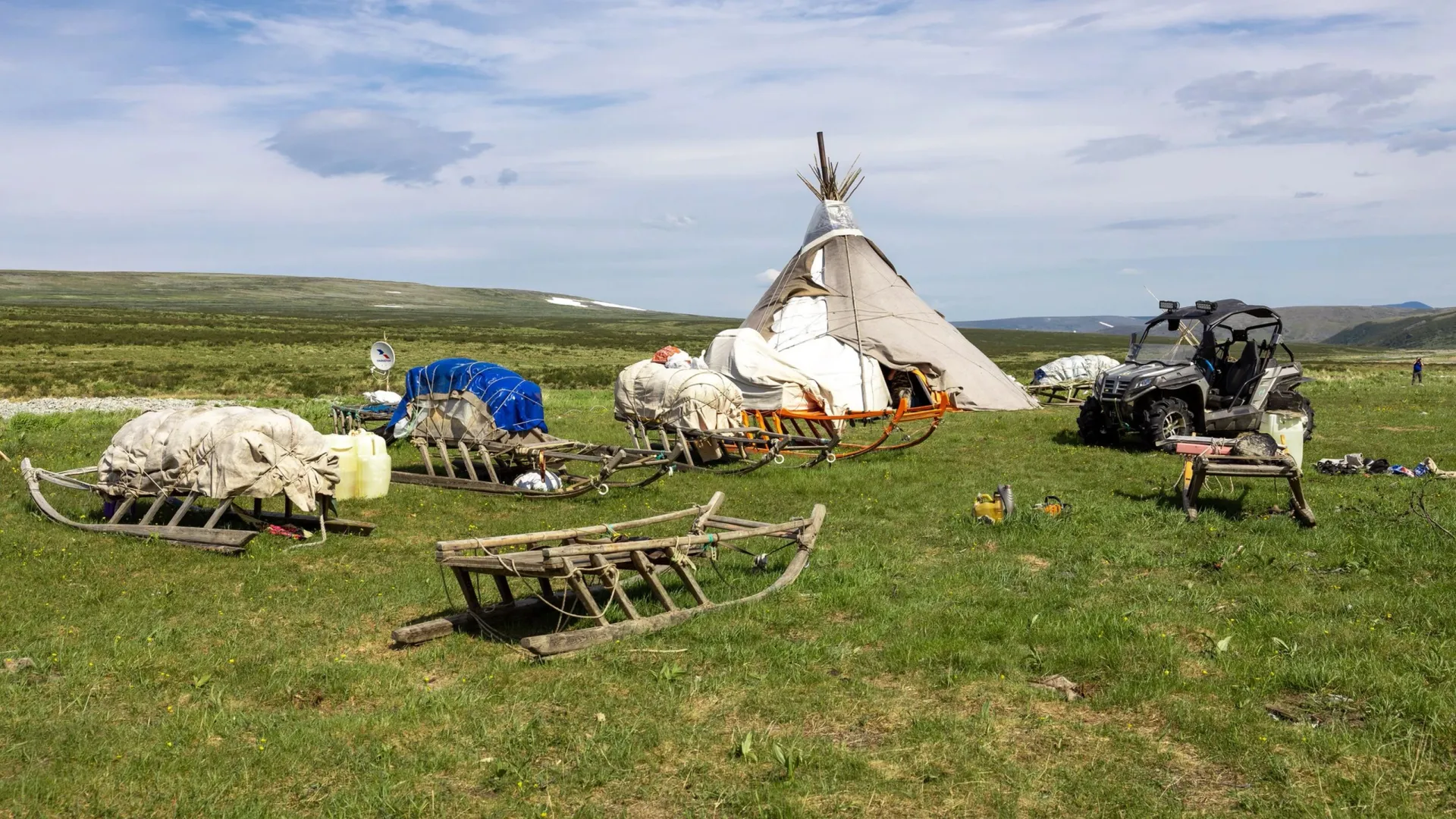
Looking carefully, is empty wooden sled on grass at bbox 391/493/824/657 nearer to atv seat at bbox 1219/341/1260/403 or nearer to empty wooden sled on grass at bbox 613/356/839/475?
empty wooden sled on grass at bbox 613/356/839/475

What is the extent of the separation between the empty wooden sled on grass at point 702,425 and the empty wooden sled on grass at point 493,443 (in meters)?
0.85

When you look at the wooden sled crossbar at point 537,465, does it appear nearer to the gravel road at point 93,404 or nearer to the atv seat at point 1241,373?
the atv seat at point 1241,373

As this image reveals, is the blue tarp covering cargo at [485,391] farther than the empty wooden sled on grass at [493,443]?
Yes

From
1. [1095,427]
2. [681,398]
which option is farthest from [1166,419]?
[681,398]

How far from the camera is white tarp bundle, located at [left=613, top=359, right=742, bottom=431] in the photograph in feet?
63.5

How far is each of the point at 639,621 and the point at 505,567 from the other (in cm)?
125

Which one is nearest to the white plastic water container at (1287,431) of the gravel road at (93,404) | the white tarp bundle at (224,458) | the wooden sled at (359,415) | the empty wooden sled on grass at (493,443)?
the empty wooden sled on grass at (493,443)

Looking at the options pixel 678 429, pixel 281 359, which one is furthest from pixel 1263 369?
pixel 281 359

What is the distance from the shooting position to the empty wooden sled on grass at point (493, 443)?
16.8 metres

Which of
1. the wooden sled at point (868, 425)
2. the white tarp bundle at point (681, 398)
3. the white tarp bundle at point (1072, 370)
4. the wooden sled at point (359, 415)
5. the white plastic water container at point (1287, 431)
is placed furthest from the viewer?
the white tarp bundle at point (1072, 370)

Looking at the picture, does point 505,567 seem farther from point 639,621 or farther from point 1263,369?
point 1263,369

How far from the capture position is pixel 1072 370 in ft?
118

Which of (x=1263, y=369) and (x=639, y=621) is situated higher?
(x=1263, y=369)

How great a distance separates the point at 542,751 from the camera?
265 inches
